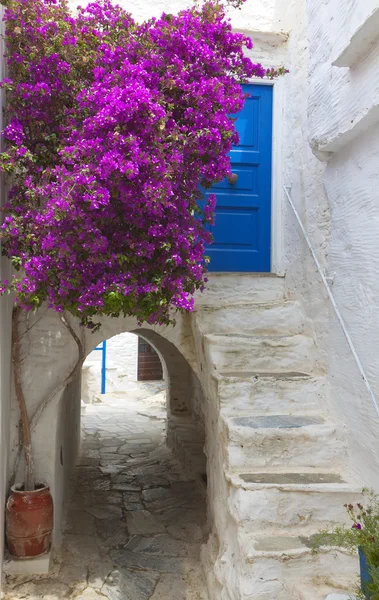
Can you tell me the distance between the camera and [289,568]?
9.35ft

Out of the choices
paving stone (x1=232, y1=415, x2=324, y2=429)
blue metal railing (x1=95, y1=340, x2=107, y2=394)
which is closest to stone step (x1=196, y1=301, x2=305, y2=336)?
paving stone (x1=232, y1=415, x2=324, y2=429)

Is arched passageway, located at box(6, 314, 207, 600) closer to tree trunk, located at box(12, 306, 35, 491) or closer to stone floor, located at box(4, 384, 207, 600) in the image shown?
stone floor, located at box(4, 384, 207, 600)

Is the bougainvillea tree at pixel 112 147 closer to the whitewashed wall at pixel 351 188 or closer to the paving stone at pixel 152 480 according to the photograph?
the whitewashed wall at pixel 351 188

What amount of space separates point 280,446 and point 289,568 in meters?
0.82

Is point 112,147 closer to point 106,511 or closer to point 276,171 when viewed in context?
point 276,171

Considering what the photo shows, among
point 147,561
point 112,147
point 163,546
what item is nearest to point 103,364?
point 163,546

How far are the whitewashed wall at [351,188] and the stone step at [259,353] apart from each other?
369 millimetres

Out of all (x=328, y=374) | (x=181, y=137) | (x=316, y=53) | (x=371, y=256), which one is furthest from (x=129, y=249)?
(x=316, y=53)

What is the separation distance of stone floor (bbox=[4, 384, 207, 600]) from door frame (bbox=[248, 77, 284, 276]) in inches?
112

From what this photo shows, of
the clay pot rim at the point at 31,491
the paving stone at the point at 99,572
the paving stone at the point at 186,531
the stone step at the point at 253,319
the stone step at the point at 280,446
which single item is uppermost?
the stone step at the point at 253,319

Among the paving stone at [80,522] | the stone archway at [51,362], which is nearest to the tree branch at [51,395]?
the stone archway at [51,362]

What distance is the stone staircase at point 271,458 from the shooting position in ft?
9.40

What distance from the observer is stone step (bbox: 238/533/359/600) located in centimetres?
283

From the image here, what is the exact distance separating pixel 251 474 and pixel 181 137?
2.21 metres
